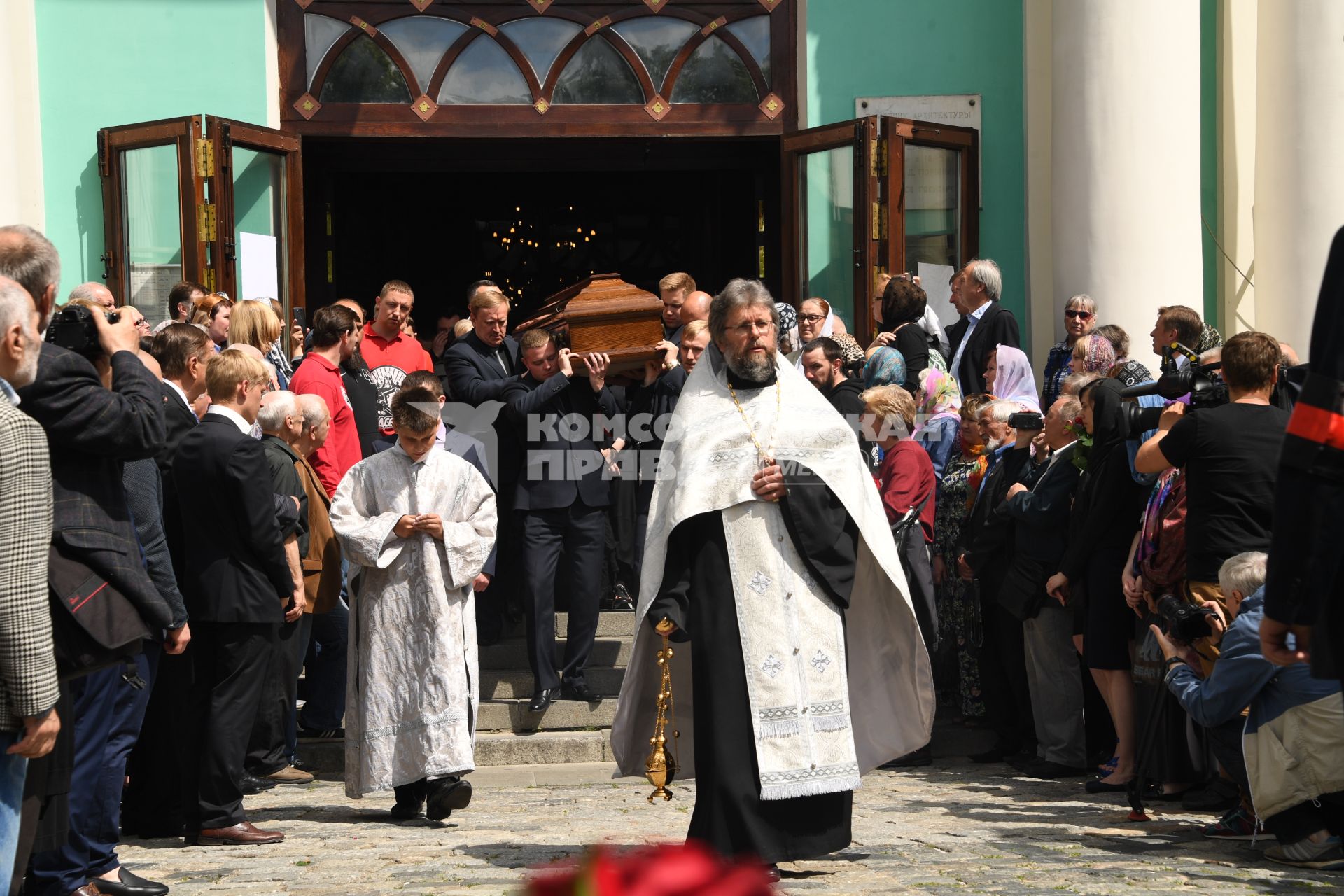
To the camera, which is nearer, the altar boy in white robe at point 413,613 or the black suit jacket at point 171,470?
the black suit jacket at point 171,470

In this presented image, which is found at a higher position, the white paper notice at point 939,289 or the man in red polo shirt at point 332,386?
the white paper notice at point 939,289

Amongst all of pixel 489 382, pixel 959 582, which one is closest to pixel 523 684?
pixel 489 382

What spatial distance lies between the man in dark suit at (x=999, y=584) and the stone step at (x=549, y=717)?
2037 mm

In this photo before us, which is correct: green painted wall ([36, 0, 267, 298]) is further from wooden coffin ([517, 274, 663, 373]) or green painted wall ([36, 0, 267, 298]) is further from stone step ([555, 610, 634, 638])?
stone step ([555, 610, 634, 638])

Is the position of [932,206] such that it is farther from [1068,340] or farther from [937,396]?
[937,396]

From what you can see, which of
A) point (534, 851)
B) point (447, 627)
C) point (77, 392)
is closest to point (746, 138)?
point (447, 627)

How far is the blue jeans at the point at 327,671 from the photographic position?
29.8ft

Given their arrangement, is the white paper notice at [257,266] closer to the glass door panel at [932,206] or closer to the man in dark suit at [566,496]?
the man in dark suit at [566,496]

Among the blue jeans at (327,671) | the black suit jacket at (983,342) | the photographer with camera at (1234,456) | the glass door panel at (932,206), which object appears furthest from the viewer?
the glass door panel at (932,206)

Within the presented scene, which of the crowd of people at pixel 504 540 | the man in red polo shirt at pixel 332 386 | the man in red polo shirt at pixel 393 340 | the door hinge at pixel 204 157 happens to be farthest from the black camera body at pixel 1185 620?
Answer: the door hinge at pixel 204 157

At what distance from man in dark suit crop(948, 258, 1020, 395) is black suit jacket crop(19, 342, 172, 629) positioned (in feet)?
22.0

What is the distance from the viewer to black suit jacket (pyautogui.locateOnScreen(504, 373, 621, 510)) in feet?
30.5

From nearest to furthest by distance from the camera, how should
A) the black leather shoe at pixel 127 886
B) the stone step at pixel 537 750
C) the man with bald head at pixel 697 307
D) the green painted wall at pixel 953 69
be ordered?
the black leather shoe at pixel 127 886 < the stone step at pixel 537 750 < the man with bald head at pixel 697 307 < the green painted wall at pixel 953 69

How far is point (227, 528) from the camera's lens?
23.7ft
